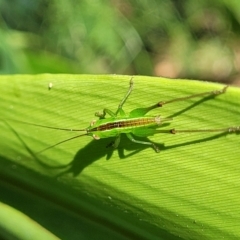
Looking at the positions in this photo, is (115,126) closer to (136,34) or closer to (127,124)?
(127,124)

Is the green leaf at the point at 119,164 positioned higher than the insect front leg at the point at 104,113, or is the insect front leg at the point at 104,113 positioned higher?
the insect front leg at the point at 104,113

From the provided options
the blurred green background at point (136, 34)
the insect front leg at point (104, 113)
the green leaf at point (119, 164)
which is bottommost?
the green leaf at point (119, 164)

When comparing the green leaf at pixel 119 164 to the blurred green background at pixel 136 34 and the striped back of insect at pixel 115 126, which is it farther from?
the blurred green background at pixel 136 34

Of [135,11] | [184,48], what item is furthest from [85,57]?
[184,48]

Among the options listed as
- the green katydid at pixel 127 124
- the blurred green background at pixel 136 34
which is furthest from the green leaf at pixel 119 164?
the blurred green background at pixel 136 34

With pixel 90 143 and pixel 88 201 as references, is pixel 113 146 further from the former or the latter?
pixel 88 201

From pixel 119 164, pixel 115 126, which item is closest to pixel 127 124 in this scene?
pixel 115 126
